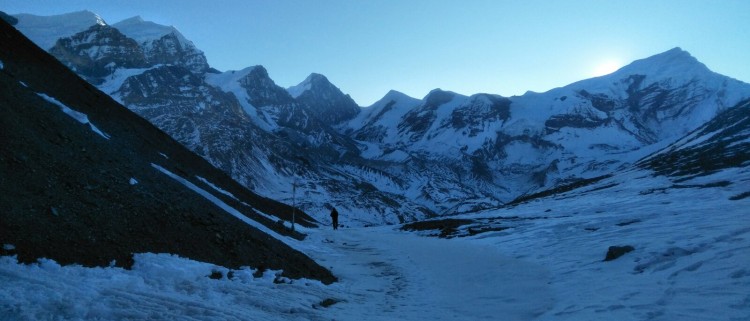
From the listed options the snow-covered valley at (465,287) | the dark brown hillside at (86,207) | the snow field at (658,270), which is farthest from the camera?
the dark brown hillside at (86,207)

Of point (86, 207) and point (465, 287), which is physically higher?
point (86, 207)

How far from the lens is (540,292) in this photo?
11.3 m

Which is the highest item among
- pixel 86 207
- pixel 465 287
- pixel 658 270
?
pixel 86 207

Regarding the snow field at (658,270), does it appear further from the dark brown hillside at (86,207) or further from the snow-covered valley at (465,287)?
the dark brown hillside at (86,207)

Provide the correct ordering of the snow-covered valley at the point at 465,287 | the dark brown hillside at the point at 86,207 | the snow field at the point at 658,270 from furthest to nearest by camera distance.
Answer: the dark brown hillside at the point at 86,207 < the snow field at the point at 658,270 < the snow-covered valley at the point at 465,287

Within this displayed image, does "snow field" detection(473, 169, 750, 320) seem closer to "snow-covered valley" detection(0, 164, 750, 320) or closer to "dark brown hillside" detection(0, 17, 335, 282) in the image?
"snow-covered valley" detection(0, 164, 750, 320)

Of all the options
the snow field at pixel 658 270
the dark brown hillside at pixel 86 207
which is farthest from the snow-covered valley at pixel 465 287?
the dark brown hillside at pixel 86 207

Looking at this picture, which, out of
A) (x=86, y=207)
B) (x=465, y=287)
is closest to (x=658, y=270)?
(x=465, y=287)

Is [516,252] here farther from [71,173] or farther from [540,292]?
[71,173]

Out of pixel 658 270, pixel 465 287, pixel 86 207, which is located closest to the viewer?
pixel 86 207

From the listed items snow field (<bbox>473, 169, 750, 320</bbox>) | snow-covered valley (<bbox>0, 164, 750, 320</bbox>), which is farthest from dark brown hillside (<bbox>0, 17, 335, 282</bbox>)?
snow field (<bbox>473, 169, 750, 320</bbox>)

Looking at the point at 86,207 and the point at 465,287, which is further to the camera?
the point at 465,287

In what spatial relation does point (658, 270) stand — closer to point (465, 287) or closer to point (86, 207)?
point (465, 287)

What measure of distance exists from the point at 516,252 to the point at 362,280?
641cm
